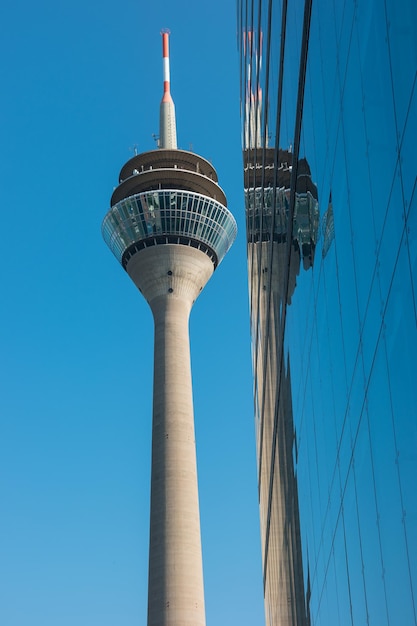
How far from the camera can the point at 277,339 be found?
82.1 ft

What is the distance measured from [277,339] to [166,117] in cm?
6927

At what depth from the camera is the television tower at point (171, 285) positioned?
65.1 m

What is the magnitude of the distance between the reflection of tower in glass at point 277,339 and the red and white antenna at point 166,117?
55.6 meters

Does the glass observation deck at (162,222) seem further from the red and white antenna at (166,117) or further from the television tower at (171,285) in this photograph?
the red and white antenna at (166,117)

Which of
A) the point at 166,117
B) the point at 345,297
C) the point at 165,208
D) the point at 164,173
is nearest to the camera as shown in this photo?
the point at 345,297

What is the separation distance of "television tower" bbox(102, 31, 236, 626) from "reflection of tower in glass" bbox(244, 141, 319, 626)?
31172mm

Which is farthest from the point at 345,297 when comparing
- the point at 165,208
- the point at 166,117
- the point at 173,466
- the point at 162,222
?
the point at 166,117

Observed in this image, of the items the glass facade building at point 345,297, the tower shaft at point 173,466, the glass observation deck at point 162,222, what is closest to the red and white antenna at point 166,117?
the glass observation deck at point 162,222

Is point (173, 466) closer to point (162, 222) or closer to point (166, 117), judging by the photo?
point (162, 222)

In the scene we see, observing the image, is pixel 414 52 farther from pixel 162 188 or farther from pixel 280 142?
pixel 162 188

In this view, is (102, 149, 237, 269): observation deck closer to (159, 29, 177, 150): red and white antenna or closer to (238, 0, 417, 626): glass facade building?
(159, 29, 177, 150): red and white antenna

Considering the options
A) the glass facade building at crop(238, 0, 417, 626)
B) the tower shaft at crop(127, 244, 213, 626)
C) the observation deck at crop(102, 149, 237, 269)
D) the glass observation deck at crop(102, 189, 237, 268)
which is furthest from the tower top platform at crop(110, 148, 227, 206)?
the glass facade building at crop(238, 0, 417, 626)

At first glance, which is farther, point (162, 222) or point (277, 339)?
point (162, 222)

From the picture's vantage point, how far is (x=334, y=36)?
42.0 ft
